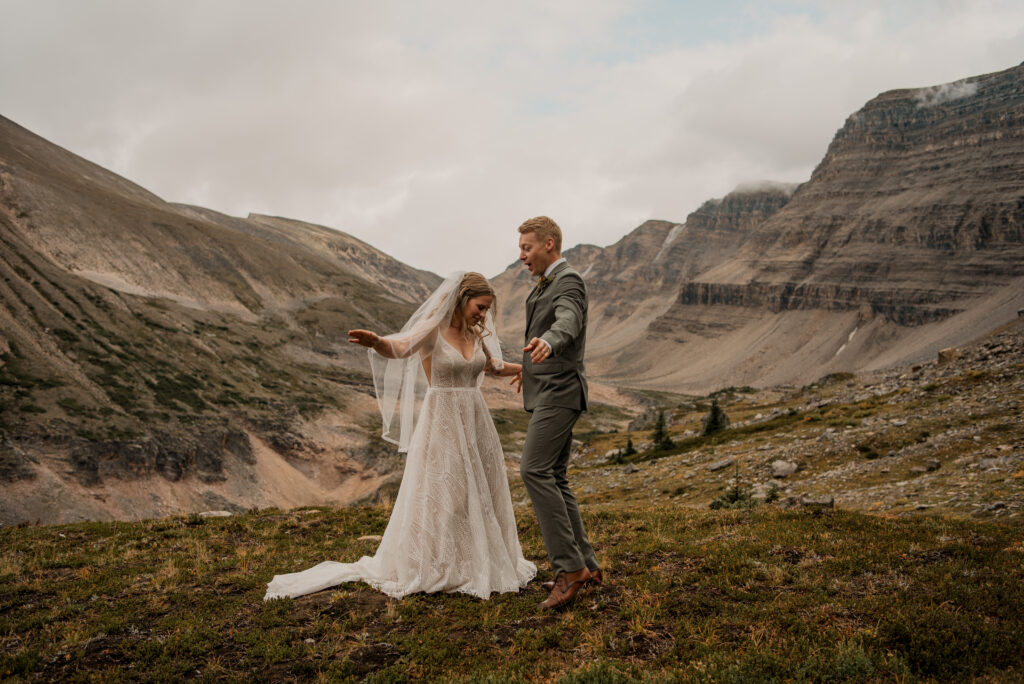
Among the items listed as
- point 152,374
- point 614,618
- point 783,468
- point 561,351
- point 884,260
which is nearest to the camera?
point 614,618

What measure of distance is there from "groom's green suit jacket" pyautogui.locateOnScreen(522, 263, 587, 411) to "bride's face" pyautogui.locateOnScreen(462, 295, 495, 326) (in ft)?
2.79

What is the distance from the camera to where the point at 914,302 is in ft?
482

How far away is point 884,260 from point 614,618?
186 metres

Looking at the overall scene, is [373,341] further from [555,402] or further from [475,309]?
[555,402]

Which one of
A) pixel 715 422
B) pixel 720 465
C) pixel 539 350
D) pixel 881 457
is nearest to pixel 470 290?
pixel 539 350

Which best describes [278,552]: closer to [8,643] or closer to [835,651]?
[8,643]

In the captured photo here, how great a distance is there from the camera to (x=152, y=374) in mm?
49250

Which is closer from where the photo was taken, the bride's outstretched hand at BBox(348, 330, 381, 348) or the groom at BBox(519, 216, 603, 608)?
the groom at BBox(519, 216, 603, 608)

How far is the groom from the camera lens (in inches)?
237

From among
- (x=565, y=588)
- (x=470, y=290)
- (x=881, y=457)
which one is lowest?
(x=881, y=457)

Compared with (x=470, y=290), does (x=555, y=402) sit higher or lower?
lower

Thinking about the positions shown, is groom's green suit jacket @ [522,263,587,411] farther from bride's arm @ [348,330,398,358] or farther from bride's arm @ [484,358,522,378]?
bride's arm @ [348,330,398,358]

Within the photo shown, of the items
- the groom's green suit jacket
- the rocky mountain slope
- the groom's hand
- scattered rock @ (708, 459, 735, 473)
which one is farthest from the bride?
scattered rock @ (708, 459, 735, 473)

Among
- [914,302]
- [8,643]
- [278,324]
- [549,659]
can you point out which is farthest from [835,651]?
[914,302]
